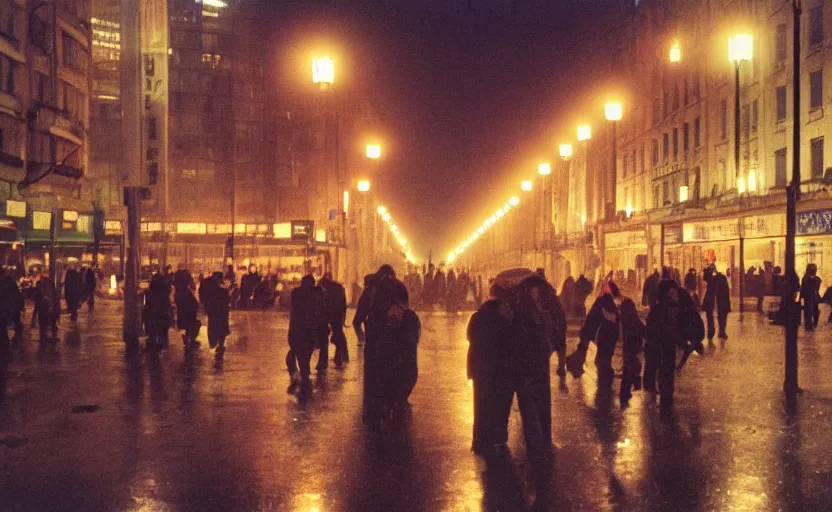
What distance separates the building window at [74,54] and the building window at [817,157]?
107 feet

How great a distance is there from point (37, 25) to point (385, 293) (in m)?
33.3

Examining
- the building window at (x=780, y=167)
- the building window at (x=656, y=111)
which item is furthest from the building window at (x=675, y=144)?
the building window at (x=780, y=167)

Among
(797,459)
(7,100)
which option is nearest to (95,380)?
(797,459)

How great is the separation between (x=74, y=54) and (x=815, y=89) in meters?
32.9

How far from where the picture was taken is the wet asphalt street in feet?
22.8

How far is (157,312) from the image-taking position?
18969 mm

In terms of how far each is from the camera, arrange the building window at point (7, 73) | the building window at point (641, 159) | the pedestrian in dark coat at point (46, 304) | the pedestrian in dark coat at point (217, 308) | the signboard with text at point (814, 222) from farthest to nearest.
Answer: the building window at point (641, 159) < the building window at point (7, 73) < the signboard with text at point (814, 222) < the pedestrian in dark coat at point (46, 304) < the pedestrian in dark coat at point (217, 308)

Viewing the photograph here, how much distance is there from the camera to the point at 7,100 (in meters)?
35.1

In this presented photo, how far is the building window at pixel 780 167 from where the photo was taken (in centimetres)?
3753

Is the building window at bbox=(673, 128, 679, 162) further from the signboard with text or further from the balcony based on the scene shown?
the balcony

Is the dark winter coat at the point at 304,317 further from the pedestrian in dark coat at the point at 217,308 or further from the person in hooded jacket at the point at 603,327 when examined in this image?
the pedestrian in dark coat at the point at 217,308

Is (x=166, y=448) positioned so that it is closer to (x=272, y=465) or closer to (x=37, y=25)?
(x=272, y=465)

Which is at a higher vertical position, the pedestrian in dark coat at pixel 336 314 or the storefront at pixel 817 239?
the storefront at pixel 817 239

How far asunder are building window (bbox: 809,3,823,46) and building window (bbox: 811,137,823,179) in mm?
3818
